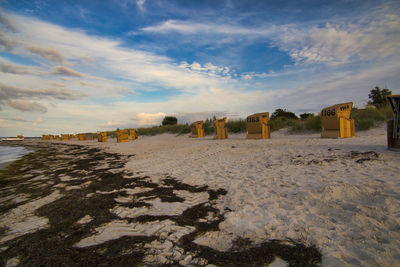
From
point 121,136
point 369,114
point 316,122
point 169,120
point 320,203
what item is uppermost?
point 169,120

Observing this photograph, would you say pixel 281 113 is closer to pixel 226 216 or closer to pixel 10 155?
pixel 226 216

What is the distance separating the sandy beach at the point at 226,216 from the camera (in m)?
2.00

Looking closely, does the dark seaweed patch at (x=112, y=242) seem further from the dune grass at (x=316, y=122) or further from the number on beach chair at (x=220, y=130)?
the dune grass at (x=316, y=122)

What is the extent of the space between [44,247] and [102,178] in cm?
348

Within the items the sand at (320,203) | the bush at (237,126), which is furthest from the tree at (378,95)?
the sand at (320,203)

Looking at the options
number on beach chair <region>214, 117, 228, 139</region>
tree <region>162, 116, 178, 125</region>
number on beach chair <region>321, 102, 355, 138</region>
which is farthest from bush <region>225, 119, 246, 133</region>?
tree <region>162, 116, 178, 125</region>

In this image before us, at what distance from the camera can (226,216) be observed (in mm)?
2844

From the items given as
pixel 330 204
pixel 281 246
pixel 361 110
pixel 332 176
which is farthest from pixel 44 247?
pixel 361 110

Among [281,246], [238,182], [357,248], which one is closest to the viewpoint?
[357,248]

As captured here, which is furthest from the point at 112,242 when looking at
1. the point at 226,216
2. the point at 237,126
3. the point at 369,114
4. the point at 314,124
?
the point at 237,126

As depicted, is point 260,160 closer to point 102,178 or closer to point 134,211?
point 134,211

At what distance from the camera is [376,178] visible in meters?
Result: 3.46

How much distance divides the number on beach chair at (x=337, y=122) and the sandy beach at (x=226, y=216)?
4463mm

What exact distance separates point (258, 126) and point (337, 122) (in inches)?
151
